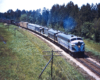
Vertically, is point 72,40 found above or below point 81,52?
above

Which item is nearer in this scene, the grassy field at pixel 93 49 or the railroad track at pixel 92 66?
the railroad track at pixel 92 66

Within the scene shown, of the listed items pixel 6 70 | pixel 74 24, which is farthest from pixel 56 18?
pixel 6 70

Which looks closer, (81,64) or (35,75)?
(35,75)

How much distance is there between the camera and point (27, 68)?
14.1 m

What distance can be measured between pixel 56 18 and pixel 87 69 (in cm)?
6098

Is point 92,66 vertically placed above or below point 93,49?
below

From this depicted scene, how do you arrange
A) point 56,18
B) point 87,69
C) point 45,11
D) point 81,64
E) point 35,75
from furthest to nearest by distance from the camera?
point 45,11 → point 56,18 → point 81,64 → point 87,69 → point 35,75

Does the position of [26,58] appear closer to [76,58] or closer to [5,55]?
[5,55]

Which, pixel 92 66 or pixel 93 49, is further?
pixel 93 49

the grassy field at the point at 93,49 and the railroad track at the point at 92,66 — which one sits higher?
the grassy field at the point at 93,49

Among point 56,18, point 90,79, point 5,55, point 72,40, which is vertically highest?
point 56,18

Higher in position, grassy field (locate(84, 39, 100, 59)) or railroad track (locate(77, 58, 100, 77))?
grassy field (locate(84, 39, 100, 59))

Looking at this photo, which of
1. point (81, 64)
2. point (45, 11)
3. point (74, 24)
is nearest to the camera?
point (81, 64)

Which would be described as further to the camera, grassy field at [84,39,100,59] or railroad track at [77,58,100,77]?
grassy field at [84,39,100,59]
